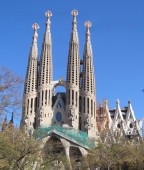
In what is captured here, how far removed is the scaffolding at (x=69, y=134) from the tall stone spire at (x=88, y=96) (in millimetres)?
4305

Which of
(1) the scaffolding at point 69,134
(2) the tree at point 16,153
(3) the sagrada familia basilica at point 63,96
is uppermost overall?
(3) the sagrada familia basilica at point 63,96

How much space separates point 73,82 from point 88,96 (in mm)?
4151

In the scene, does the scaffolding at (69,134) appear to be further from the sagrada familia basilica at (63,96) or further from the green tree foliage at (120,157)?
the green tree foliage at (120,157)

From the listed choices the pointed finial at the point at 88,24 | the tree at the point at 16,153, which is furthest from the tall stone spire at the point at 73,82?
the tree at the point at 16,153

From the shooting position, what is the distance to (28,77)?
245ft

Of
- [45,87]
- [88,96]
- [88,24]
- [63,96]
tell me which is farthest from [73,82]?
[88,24]

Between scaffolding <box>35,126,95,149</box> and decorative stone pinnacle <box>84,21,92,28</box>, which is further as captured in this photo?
decorative stone pinnacle <box>84,21,92,28</box>

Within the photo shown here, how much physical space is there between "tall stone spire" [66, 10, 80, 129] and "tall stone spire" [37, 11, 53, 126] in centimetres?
378

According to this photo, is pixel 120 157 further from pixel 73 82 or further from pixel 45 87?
pixel 45 87

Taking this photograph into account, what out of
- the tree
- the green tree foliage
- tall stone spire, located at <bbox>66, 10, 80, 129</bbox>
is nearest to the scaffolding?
Answer: tall stone spire, located at <bbox>66, 10, 80, 129</bbox>

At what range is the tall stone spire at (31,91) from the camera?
71062mm

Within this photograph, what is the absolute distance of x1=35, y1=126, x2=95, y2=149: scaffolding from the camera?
206 ft

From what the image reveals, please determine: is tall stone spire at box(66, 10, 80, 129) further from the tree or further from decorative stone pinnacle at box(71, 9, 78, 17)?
the tree

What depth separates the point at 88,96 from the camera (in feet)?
241
